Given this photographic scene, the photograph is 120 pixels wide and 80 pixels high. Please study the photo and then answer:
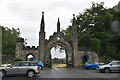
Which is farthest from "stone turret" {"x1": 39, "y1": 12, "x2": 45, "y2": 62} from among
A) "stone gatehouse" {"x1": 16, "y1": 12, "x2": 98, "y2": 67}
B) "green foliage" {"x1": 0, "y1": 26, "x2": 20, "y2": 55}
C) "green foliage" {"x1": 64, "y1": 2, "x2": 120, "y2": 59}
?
"green foliage" {"x1": 0, "y1": 26, "x2": 20, "y2": 55}

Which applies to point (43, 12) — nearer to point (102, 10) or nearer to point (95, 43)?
point (95, 43)

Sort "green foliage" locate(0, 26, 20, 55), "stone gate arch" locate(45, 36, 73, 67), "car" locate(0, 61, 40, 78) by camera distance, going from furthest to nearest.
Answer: "green foliage" locate(0, 26, 20, 55) → "stone gate arch" locate(45, 36, 73, 67) → "car" locate(0, 61, 40, 78)

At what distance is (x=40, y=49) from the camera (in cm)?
3678

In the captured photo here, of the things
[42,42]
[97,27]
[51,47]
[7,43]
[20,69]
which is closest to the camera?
[20,69]

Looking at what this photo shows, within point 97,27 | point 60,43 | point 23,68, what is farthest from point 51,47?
point 23,68

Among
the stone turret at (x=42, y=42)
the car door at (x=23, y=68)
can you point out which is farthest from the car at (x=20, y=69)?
the stone turret at (x=42, y=42)

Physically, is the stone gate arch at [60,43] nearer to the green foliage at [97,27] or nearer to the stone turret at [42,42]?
the stone turret at [42,42]

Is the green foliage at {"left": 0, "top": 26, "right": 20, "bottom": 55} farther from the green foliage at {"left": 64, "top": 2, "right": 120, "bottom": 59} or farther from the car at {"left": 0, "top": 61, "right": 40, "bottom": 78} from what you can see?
the car at {"left": 0, "top": 61, "right": 40, "bottom": 78}

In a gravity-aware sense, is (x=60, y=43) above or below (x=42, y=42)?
below

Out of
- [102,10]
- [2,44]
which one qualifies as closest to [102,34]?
[102,10]

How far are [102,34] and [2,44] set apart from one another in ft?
105

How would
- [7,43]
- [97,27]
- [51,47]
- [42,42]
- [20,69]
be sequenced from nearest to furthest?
[20,69]
[42,42]
[51,47]
[97,27]
[7,43]

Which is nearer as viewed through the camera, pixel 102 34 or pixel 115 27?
pixel 115 27

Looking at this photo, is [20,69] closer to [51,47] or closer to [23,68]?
[23,68]
